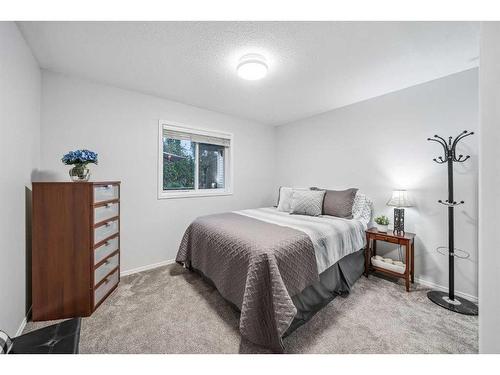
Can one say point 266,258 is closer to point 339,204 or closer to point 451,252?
point 339,204

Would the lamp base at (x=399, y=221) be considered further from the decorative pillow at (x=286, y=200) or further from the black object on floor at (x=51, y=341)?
the black object on floor at (x=51, y=341)

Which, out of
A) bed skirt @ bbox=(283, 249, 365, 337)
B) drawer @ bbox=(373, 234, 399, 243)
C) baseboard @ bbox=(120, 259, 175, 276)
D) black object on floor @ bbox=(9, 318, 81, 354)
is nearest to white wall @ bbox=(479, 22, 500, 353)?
bed skirt @ bbox=(283, 249, 365, 337)

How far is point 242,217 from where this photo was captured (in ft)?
8.25

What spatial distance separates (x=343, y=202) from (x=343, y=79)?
1489mm

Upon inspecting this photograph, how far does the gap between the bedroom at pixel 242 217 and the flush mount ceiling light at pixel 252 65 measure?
0.01 m

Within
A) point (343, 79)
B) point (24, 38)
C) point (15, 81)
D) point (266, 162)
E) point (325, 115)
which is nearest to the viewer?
point (15, 81)

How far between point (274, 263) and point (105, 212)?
174 cm

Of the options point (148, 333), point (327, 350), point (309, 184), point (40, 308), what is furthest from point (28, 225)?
point (309, 184)

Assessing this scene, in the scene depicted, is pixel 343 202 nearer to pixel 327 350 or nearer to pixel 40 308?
pixel 327 350

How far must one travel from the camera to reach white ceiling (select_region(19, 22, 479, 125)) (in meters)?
1.51

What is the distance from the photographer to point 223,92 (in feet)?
8.64

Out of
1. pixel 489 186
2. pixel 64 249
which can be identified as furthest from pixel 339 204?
pixel 64 249

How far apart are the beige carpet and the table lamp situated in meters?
0.68

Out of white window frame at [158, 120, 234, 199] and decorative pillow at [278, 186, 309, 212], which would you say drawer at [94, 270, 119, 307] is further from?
decorative pillow at [278, 186, 309, 212]
